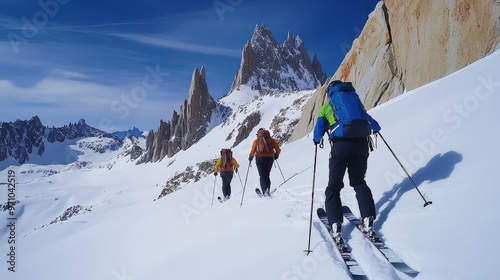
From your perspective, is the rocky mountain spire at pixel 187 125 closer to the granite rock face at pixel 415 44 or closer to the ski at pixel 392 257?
the granite rock face at pixel 415 44

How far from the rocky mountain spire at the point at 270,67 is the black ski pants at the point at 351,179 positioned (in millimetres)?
148806

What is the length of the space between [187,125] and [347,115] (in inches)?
4610

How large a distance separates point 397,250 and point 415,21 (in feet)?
55.7

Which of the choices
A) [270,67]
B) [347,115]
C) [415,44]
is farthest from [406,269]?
[270,67]

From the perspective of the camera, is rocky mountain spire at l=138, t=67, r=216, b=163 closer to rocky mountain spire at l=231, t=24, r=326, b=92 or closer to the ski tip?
rocky mountain spire at l=231, t=24, r=326, b=92

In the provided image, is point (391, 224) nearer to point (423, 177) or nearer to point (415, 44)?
point (423, 177)

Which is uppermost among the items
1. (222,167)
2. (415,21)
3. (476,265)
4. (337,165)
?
(415,21)

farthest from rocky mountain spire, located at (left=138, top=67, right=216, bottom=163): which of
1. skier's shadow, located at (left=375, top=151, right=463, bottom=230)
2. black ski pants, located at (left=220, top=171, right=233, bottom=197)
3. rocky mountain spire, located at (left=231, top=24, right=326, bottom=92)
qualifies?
skier's shadow, located at (left=375, top=151, right=463, bottom=230)

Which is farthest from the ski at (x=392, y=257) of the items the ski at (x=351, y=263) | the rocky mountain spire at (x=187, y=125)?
the rocky mountain spire at (x=187, y=125)

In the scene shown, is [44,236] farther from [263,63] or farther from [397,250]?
[263,63]

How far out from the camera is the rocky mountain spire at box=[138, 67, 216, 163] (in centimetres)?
11569

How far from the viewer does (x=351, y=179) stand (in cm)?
526

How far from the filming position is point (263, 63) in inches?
6644

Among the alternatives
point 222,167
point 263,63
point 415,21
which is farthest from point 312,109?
point 263,63
